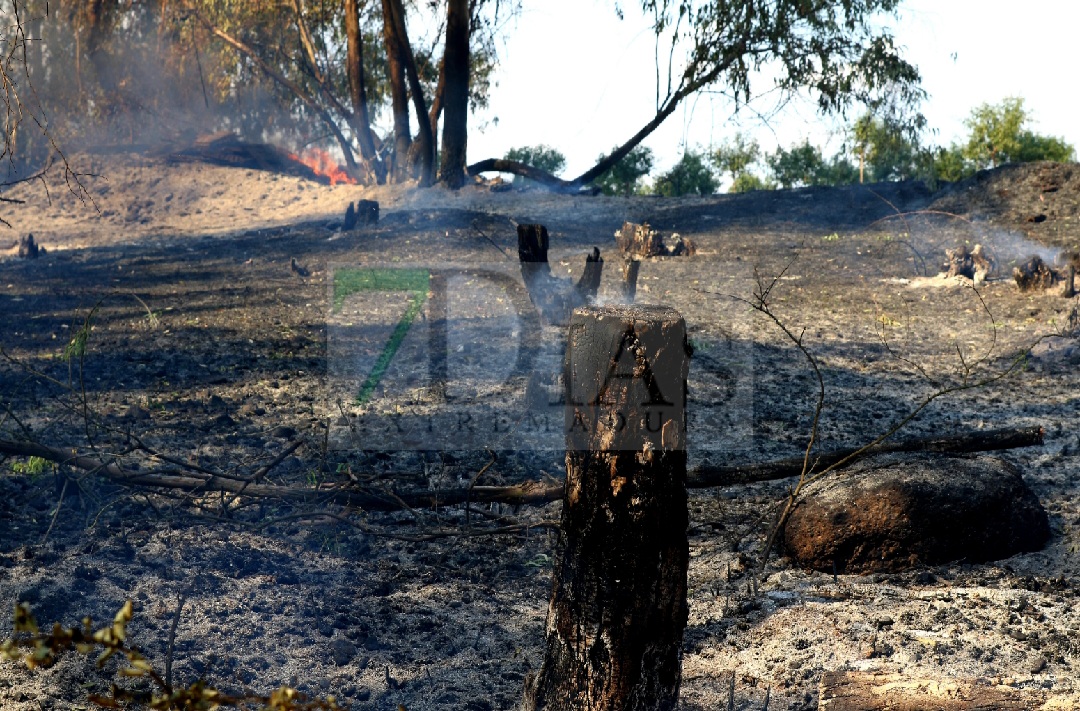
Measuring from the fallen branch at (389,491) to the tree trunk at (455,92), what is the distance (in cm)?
1361

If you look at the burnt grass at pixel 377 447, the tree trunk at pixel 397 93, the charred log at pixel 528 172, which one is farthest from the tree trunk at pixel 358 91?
the burnt grass at pixel 377 447

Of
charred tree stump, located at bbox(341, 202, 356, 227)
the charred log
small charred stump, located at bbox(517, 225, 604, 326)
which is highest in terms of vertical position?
the charred log

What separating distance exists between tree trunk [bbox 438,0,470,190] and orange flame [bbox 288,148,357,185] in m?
3.45

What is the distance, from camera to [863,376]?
302 inches

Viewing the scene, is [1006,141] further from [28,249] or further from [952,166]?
[28,249]

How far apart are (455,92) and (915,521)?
47.7 feet

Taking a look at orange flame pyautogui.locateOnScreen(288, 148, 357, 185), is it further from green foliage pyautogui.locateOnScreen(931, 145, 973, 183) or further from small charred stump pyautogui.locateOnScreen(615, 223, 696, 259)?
green foliage pyautogui.locateOnScreen(931, 145, 973, 183)

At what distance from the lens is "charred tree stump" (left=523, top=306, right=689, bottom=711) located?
8.68 ft

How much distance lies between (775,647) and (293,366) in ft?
16.2

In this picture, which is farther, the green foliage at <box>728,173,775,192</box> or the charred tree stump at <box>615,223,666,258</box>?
the green foliage at <box>728,173,775,192</box>

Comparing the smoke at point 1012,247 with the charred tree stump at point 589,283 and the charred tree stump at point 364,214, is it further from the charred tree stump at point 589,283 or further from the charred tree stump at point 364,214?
the charred tree stump at point 364,214

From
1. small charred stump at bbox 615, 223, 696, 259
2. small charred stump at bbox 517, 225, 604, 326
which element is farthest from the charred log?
small charred stump at bbox 517, 225, 604, 326

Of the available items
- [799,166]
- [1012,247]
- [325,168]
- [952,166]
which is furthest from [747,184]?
[1012,247]

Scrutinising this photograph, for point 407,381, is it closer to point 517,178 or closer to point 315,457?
point 315,457
